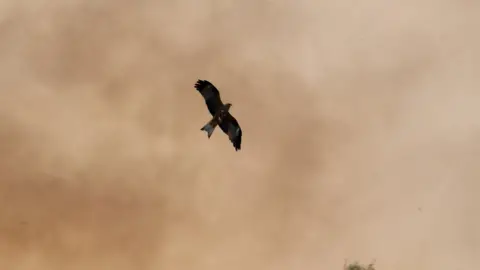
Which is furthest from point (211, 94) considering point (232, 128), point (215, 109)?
point (232, 128)

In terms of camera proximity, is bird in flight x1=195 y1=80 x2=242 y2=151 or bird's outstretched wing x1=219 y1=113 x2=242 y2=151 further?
bird's outstretched wing x1=219 y1=113 x2=242 y2=151

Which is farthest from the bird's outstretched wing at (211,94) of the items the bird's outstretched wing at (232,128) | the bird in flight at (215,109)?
the bird's outstretched wing at (232,128)

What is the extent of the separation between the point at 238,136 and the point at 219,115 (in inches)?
88.7

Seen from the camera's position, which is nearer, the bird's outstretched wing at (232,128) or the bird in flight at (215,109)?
the bird in flight at (215,109)

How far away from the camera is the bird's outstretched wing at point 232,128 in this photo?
132 feet

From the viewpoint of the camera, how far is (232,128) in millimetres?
40781

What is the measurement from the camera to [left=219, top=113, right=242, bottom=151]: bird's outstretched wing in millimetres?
40156

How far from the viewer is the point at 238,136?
4116cm

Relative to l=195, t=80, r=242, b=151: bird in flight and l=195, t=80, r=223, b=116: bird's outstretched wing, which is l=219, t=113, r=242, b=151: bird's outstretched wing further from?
l=195, t=80, r=223, b=116: bird's outstretched wing

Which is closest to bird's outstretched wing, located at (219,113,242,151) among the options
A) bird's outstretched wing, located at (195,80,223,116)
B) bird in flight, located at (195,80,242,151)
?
bird in flight, located at (195,80,242,151)

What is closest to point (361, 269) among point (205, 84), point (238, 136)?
point (238, 136)

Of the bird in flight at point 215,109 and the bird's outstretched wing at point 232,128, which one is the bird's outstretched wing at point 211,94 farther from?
the bird's outstretched wing at point 232,128

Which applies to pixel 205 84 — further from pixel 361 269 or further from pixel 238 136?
pixel 361 269

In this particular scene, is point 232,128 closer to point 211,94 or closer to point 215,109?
point 215,109
